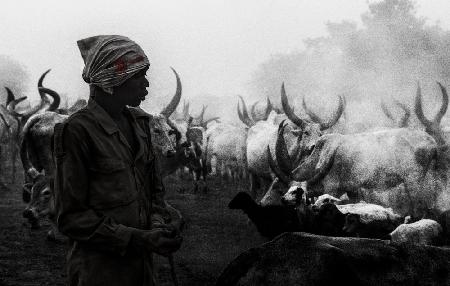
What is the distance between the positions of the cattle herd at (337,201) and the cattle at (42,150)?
0.01 m

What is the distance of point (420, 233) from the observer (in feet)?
19.7

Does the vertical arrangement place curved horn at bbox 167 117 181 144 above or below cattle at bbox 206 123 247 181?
above

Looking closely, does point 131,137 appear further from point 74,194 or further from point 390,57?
point 390,57

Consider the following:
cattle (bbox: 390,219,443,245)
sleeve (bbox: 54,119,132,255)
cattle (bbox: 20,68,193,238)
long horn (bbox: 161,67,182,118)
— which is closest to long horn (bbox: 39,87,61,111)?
cattle (bbox: 20,68,193,238)

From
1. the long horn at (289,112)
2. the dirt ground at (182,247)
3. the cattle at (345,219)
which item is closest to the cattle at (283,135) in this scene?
the long horn at (289,112)

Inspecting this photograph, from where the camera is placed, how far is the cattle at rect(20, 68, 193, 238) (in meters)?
7.49

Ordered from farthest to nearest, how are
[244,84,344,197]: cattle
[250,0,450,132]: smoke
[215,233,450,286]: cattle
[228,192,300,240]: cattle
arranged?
[250,0,450,132]: smoke
[244,84,344,197]: cattle
[228,192,300,240]: cattle
[215,233,450,286]: cattle

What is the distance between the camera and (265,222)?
6.16m

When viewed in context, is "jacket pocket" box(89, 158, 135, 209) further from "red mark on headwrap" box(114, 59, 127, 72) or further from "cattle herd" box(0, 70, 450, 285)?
"cattle herd" box(0, 70, 450, 285)

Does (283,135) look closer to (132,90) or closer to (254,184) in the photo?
(254,184)

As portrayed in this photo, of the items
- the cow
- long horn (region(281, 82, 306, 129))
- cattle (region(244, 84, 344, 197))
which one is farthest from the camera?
long horn (region(281, 82, 306, 129))

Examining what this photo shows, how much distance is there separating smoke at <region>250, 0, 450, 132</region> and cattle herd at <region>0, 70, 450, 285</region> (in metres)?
8.93

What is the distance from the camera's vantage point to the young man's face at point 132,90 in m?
2.24

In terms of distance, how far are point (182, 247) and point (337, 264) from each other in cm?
490
